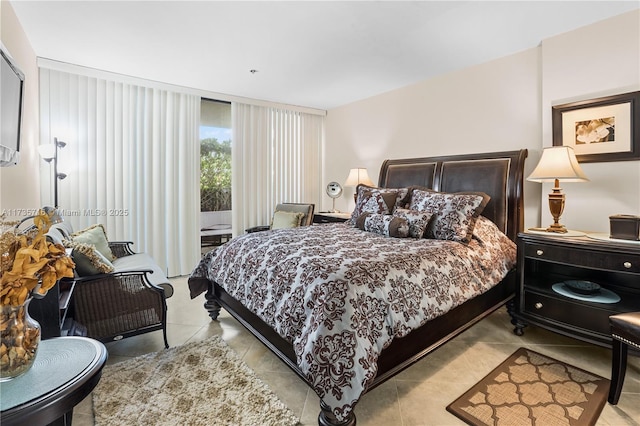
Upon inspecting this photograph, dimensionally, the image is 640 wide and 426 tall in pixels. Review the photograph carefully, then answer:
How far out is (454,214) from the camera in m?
2.62

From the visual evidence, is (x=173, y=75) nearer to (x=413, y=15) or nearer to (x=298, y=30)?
(x=298, y=30)

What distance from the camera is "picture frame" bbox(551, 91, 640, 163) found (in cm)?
242

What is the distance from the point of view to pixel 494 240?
270cm

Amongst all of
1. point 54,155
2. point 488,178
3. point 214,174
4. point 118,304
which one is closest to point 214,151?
point 214,174

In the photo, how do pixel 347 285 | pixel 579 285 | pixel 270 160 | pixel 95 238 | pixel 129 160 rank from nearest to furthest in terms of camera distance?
pixel 347 285 → pixel 579 285 → pixel 95 238 → pixel 129 160 → pixel 270 160

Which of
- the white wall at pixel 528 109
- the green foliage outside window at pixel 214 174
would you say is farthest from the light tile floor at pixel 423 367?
the green foliage outside window at pixel 214 174

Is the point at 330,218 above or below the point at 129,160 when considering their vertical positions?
below

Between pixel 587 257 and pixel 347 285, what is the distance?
1.85 m

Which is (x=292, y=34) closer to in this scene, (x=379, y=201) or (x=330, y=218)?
(x=379, y=201)

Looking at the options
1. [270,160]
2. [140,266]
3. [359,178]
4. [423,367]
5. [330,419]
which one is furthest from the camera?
[270,160]

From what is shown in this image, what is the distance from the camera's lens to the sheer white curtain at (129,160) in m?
3.48

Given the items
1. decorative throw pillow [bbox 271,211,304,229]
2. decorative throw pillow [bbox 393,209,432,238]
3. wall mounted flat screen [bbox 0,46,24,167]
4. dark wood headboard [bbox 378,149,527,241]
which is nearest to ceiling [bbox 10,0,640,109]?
wall mounted flat screen [bbox 0,46,24,167]

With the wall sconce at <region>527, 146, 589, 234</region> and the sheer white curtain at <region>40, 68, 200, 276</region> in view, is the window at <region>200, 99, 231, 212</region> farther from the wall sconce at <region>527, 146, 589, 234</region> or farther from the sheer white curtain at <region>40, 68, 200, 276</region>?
the wall sconce at <region>527, 146, 589, 234</region>

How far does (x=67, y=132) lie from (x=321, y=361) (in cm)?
381
